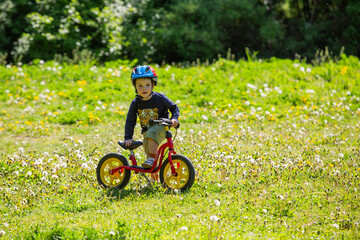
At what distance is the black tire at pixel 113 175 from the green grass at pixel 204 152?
0.16 m

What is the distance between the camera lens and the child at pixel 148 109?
530 cm

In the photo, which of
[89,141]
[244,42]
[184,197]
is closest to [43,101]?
[89,141]

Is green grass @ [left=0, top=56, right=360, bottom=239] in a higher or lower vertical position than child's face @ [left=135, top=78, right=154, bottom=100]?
lower

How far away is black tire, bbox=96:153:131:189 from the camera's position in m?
5.40

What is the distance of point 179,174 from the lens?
5191 mm

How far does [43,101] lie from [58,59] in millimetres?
4570

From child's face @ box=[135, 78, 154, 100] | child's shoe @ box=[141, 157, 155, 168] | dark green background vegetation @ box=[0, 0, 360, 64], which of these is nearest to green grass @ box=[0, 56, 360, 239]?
child's shoe @ box=[141, 157, 155, 168]

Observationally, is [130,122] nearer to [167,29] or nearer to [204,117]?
[204,117]

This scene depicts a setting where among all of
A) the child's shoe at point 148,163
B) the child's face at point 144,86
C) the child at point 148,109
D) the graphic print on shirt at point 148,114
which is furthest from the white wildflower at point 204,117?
the child's shoe at point 148,163

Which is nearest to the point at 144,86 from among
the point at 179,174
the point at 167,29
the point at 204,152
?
the point at 179,174

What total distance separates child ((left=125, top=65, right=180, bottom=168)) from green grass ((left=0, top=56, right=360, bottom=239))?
65 cm

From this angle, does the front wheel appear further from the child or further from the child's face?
the child's face

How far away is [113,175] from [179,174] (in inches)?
36.4

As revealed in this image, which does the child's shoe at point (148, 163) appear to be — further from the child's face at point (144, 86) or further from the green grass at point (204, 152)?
the child's face at point (144, 86)
